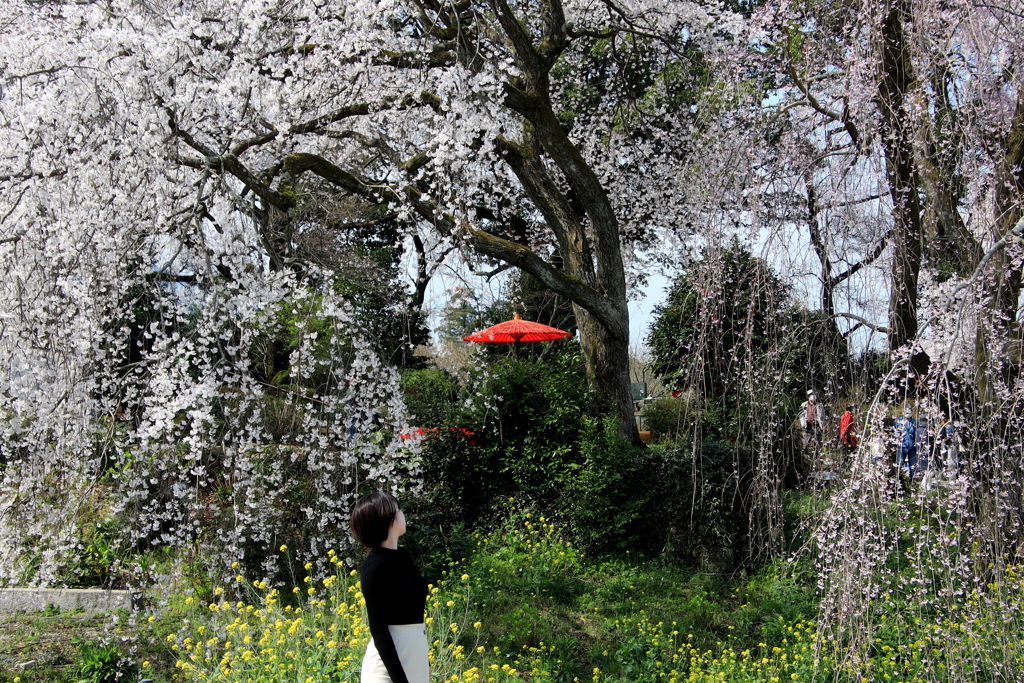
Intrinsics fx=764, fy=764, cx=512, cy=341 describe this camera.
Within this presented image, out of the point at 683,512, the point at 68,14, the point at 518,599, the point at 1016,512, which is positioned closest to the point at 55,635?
the point at 518,599

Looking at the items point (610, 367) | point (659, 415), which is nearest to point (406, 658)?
point (610, 367)

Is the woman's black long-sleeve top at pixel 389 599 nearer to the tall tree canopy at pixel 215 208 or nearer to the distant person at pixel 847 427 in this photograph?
the tall tree canopy at pixel 215 208

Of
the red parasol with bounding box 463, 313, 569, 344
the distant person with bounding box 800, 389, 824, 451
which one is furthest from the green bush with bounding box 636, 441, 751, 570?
the red parasol with bounding box 463, 313, 569, 344

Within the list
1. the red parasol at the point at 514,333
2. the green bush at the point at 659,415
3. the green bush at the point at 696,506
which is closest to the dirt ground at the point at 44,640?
the green bush at the point at 696,506

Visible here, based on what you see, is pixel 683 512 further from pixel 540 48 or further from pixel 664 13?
pixel 664 13

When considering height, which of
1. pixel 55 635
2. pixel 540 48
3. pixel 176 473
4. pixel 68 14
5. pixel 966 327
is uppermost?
pixel 540 48

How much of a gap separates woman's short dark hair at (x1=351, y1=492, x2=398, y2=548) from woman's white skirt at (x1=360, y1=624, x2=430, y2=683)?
27cm

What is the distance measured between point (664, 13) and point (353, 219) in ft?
14.1

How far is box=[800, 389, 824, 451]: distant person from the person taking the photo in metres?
4.21

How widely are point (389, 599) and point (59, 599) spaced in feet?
11.1

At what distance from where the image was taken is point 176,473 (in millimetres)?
4285

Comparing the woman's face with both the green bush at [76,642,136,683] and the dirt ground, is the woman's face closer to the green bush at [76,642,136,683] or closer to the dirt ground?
→ the green bush at [76,642,136,683]

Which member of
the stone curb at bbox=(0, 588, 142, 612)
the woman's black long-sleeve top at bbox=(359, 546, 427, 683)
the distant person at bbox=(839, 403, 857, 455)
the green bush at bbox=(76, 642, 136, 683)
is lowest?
the green bush at bbox=(76, 642, 136, 683)

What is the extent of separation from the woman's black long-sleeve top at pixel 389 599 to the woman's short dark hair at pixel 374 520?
46 mm
